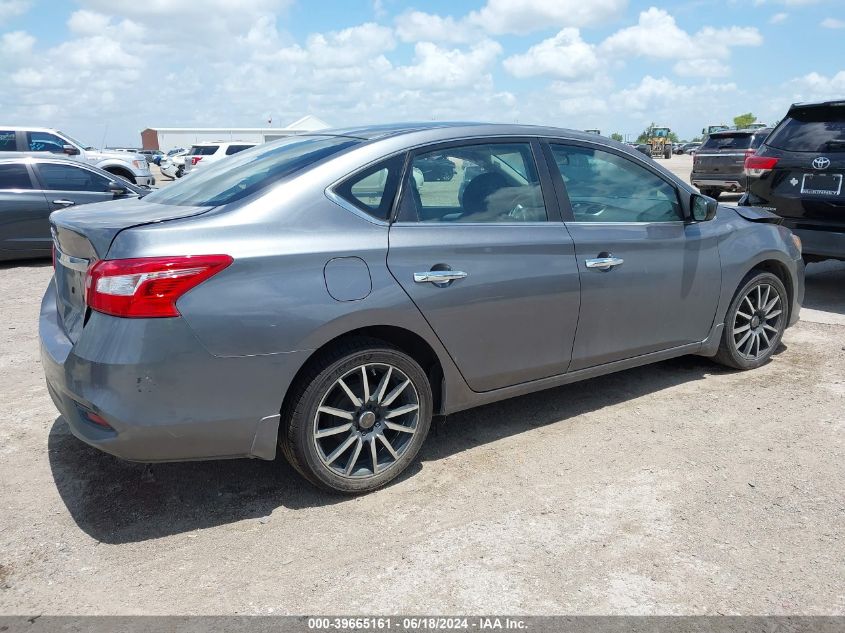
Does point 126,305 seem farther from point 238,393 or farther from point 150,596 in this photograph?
point 150,596

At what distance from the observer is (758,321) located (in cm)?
508

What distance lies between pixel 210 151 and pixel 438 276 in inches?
1192

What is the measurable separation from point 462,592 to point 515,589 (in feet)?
0.65

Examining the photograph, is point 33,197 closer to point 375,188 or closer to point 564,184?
point 375,188

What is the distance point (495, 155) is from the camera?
383cm

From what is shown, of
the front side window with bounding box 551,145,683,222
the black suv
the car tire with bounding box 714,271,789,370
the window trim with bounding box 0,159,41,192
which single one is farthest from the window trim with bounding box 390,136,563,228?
the window trim with bounding box 0,159,41,192

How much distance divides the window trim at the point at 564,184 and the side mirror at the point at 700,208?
0.14 feet

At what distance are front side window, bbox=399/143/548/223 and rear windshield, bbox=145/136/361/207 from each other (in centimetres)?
40

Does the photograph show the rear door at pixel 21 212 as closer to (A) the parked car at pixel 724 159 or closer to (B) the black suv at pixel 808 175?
(B) the black suv at pixel 808 175

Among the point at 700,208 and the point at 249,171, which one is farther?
the point at 700,208

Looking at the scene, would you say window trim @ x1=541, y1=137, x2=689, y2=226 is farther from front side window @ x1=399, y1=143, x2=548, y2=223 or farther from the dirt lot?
the dirt lot

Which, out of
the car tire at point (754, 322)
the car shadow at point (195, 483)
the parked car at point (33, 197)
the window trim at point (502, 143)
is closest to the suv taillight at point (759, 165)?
the car tire at point (754, 322)

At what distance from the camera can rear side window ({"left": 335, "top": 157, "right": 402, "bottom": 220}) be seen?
10.8ft

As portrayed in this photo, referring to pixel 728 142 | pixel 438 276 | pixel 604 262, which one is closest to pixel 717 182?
pixel 728 142
